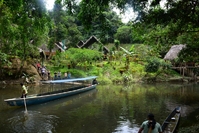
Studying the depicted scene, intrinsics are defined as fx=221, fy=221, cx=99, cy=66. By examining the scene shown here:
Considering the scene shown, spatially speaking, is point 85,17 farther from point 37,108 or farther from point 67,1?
point 37,108

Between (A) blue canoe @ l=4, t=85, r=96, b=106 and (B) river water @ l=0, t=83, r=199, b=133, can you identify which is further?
(A) blue canoe @ l=4, t=85, r=96, b=106

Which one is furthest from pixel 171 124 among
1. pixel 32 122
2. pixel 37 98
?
pixel 37 98

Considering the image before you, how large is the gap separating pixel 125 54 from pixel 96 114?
2186 cm

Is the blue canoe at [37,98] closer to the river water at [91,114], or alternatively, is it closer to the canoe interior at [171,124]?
the river water at [91,114]

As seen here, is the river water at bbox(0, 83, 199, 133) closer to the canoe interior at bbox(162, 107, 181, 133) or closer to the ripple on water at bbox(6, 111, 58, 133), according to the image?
the ripple on water at bbox(6, 111, 58, 133)

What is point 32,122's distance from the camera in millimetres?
11227

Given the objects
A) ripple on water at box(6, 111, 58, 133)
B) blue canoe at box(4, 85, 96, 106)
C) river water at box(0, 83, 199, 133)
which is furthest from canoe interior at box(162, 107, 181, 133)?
blue canoe at box(4, 85, 96, 106)

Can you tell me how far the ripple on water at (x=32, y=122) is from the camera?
10062 mm

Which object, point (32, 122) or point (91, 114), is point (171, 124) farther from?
point (32, 122)

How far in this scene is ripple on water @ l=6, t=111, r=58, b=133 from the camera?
10062 millimetres

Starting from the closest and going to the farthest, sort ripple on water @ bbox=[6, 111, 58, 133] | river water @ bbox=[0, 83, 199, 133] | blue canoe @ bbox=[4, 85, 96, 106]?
1. ripple on water @ bbox=[6, 111, 58, 133]
2. river water @ bbox=[0, 83, 199, 133]
3. blue canoe @ bbox=[4, 85, 96, 106]

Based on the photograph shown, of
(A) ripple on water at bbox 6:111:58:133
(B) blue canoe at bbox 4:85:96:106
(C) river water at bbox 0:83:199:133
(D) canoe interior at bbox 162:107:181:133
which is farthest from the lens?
(B) blue canoe at bbox 4:85:96:106

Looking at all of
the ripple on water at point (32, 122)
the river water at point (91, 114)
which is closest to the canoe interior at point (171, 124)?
the river water at point (91, 114)

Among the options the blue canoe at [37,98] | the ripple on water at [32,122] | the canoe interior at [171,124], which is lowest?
the ripple on water at [32,122]
